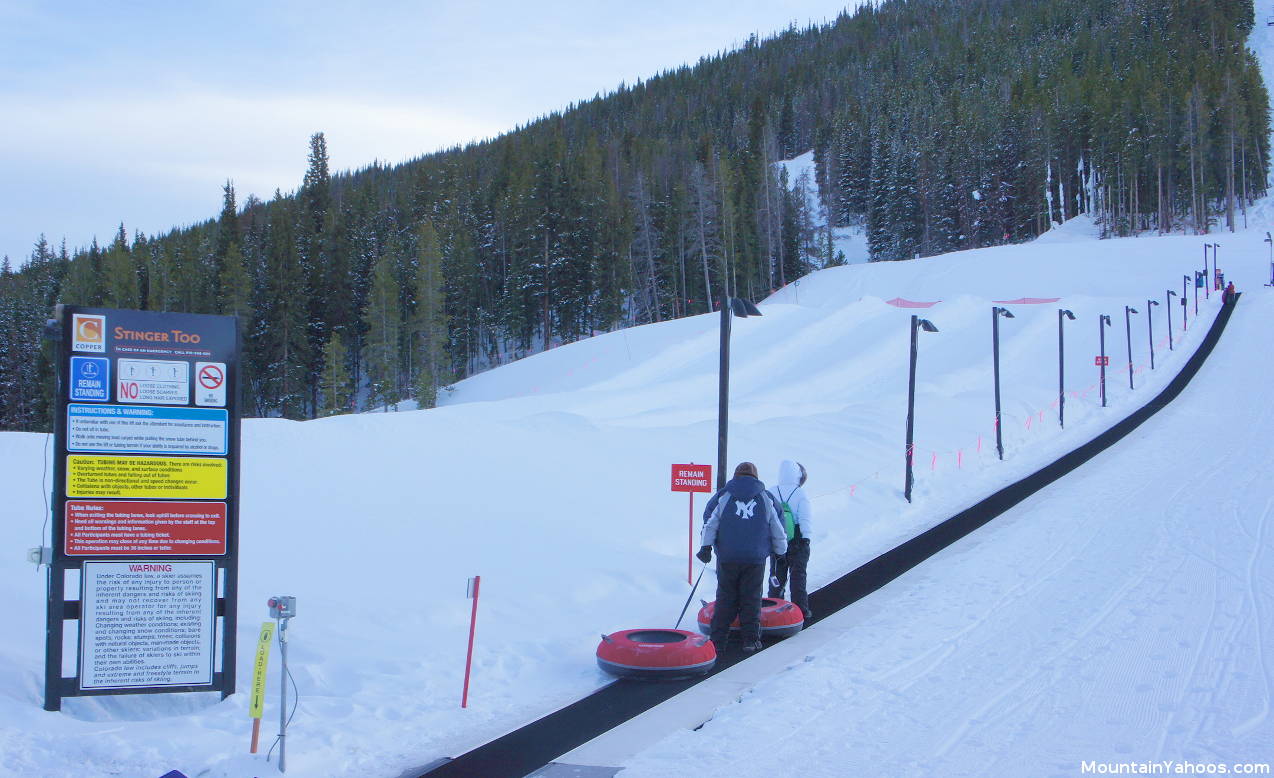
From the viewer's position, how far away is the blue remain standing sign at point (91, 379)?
7047 mm

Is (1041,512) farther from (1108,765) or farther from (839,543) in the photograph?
(1108,765)

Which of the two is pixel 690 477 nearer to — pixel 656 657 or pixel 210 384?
pixel 656 657

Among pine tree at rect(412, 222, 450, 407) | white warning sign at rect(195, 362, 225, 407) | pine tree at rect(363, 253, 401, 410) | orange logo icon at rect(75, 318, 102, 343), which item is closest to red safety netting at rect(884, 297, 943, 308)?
pine tree at rect(412, 222, 450, 407)

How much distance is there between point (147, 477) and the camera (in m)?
7.20

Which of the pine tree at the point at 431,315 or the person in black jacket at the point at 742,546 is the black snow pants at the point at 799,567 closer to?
the person in black jacket at the point at 742,546

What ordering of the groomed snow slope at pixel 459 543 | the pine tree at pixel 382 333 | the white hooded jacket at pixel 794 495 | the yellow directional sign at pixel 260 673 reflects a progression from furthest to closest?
A: 1. the pine tree at pixel 382 333
2. the white hooded jacket at pixel 794 495
3. the groomed snow slope at pixel 459 543
4. the yellow directional sign at pixel 260 673

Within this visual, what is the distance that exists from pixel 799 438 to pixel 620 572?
12135mm

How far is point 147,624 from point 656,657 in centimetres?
409

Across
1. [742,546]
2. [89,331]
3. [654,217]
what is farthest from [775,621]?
[654,217]

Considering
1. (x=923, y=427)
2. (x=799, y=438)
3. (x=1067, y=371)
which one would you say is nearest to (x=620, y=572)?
(x=799, y=438)

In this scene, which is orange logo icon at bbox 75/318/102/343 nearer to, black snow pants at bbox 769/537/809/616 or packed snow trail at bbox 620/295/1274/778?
packed snow trail at bbox 620/295/1274/778

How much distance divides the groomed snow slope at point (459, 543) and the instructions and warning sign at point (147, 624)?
0.30 meters

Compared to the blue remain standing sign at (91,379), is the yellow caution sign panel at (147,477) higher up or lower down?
lower down

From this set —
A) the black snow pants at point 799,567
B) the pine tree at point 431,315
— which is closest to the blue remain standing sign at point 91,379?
the black snow pants at point 799,567
